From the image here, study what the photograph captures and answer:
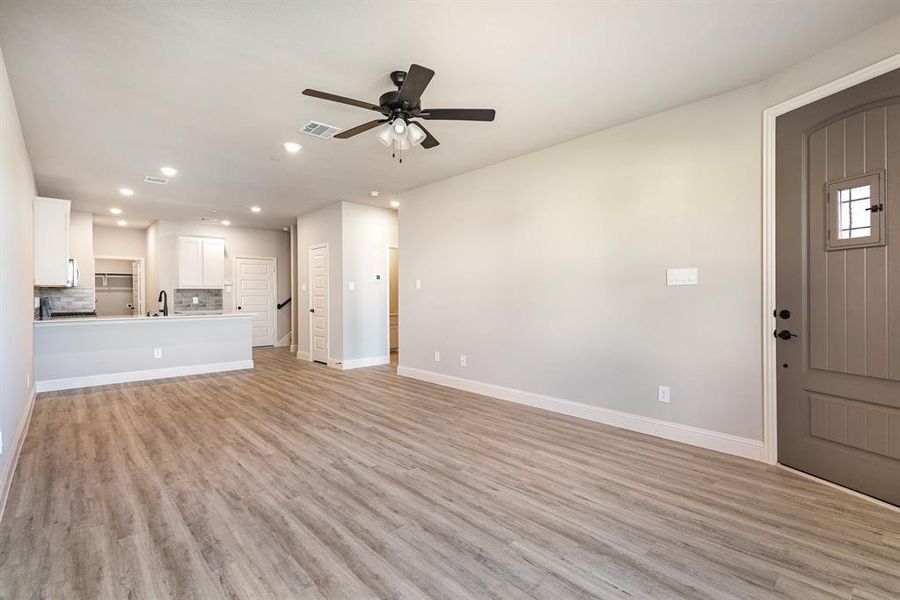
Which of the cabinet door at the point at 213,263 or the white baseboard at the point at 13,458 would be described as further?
the cabinet door at the point at 213,263

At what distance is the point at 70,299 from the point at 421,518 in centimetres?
861

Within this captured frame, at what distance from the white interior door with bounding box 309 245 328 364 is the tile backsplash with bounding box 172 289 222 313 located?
110 inches

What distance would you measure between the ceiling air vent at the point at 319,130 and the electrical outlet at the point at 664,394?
11.9 ft

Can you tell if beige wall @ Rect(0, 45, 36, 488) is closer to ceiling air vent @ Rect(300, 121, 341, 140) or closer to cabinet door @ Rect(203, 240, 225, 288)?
ceiling air vent @ Rect(300, 121, 341, 140)

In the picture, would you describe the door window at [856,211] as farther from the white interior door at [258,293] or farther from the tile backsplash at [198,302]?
the tile backsplash at [198,302]

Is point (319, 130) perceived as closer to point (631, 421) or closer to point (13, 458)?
point (13, 458)

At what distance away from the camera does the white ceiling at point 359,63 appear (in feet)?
7.32

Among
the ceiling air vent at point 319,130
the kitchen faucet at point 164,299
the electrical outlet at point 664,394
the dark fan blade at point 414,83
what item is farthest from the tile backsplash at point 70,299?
the electrical outlet at point 664,394

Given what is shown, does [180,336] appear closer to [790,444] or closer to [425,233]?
[425,233]

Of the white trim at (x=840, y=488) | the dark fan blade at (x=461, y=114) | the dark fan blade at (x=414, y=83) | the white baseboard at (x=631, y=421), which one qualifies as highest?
the dark fan blade at (x=414, y=83)

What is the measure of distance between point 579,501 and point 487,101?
2.91 meters

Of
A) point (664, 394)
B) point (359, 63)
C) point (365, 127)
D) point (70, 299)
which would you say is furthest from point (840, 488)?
point (70, 299)

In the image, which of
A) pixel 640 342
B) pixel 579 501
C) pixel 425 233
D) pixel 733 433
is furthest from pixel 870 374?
pixel 425 233

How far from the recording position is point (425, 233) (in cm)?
577
